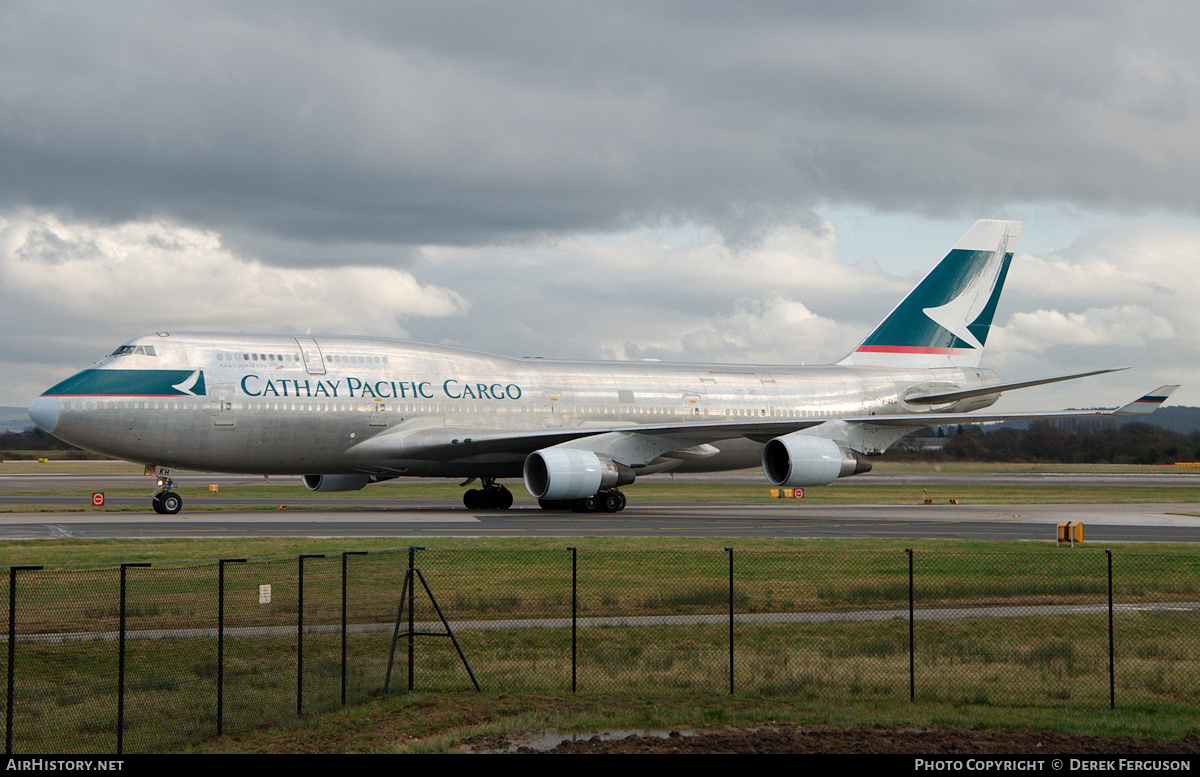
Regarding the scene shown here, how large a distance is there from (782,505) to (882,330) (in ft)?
34.7

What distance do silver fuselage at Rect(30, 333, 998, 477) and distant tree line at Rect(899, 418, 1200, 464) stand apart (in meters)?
29.8

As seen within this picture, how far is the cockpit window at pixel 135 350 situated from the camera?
3334cm

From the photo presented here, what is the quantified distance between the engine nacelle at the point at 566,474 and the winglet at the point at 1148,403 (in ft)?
56.8

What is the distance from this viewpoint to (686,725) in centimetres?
1082

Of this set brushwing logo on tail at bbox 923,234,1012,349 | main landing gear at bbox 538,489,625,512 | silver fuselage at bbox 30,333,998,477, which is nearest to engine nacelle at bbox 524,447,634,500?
main landing gear at bbox 538,489,625,512

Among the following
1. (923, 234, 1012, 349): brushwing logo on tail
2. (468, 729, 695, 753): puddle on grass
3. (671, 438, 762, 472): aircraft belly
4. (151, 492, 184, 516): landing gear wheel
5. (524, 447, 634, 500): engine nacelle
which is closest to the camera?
(468, 729, 695, 753): puddle on grass

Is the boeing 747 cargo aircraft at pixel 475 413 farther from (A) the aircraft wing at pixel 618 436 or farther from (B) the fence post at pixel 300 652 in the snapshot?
(B) the fence post at pixel 300 652

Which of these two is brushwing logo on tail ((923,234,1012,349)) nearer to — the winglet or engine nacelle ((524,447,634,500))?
the winglet

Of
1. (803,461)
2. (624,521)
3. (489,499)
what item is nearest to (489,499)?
(489,499)

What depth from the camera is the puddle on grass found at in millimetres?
9883

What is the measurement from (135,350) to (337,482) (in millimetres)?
10599

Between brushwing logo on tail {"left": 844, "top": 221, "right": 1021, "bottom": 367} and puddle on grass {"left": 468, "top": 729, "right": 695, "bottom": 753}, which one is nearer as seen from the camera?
puddle on grass {"left": 468, "top": 729, "right": 695, "bottom": 753}

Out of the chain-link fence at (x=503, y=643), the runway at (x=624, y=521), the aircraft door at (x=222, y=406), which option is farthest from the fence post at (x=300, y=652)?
the aircraft door at (x=222, y=406)
